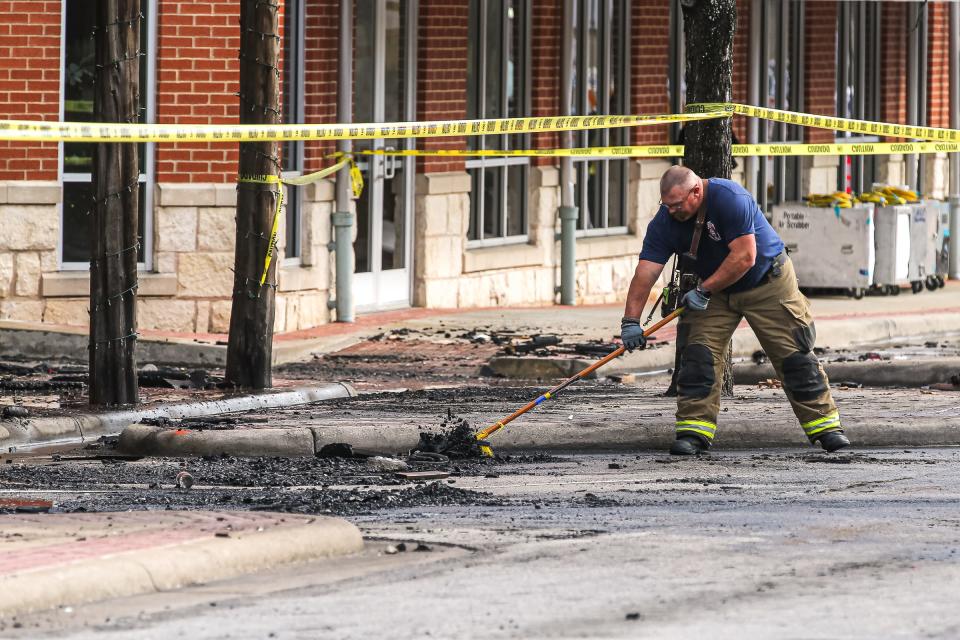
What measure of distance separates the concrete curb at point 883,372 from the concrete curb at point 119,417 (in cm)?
306

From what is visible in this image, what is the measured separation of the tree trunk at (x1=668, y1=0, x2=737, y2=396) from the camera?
11.7 m

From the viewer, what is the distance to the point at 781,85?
2347 centimetres

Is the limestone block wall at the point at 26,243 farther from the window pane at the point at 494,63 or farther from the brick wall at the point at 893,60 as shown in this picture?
the brick wall at the point at 893,60

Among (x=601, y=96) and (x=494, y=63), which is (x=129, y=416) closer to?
(x=494, y=63)

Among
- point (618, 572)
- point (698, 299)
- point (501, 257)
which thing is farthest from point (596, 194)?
point (618, 572)

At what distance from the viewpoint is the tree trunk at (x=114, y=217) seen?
11.5 m

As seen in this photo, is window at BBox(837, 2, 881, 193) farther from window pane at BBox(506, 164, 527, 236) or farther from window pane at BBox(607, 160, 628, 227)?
window pane at BBox(506, 164, 527, 236)

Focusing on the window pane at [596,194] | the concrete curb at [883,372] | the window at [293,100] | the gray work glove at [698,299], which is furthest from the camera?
the window pane at [596,194]

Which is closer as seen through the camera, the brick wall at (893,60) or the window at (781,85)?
the window at (781,85)

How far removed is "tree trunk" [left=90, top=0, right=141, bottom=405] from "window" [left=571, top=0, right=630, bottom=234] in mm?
9131

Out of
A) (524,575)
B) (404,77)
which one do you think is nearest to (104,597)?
(524,575)

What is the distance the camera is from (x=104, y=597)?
6605mm

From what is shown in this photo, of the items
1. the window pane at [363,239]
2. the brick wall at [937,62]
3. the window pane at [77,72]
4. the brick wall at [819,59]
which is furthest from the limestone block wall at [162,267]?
the brick wall at [937,62]

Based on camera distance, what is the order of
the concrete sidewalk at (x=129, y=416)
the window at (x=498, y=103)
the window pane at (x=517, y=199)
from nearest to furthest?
1. the concrete sidewalk at (x=129, y=416)
2. the window at (x=498, y=103)
3. the window pane at (x=517, y=199)
